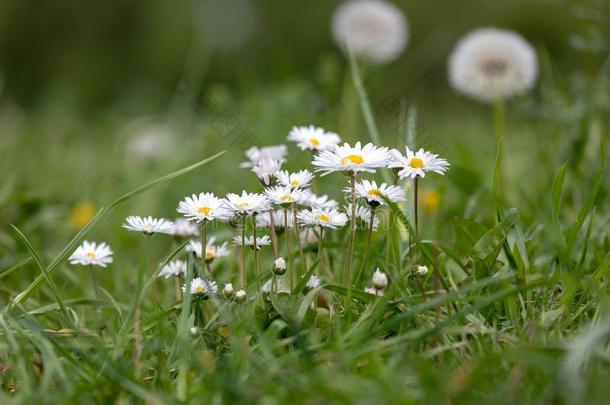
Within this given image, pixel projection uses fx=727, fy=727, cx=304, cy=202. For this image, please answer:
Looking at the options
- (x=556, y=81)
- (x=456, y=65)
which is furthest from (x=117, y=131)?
(x=556, y=81)

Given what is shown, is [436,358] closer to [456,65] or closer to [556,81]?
[556,81]

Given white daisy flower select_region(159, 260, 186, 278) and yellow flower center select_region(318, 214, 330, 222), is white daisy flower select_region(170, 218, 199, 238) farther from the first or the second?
yellow flower center select_region(318, 214, 330, 222)

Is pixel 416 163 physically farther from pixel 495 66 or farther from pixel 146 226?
pixel 495 66

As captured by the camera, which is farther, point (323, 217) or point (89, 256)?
point (89, 256)

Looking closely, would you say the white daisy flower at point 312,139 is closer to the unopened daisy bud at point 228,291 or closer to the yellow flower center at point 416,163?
the yellow flower center at point 416,163

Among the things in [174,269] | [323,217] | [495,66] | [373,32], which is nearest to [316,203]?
[323,217]

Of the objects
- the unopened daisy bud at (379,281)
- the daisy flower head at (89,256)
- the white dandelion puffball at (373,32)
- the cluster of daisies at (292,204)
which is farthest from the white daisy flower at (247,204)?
the white dandelion puffball at (373,32)
